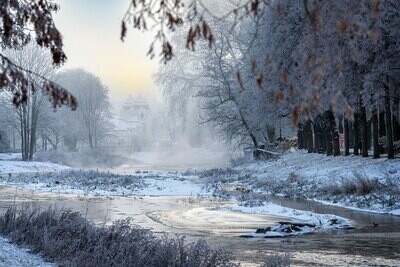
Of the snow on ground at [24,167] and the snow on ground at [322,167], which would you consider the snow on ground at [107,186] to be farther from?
the snow on ground at [24,167]

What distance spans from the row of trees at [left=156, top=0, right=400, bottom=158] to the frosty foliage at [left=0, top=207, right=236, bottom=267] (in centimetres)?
266

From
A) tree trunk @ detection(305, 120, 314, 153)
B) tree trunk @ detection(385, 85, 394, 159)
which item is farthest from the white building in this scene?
tree trunk @ detection(385, 85, 394, 159)

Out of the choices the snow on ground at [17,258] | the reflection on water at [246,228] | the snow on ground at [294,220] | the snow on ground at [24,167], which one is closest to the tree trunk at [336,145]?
the reflection on water at [246,228]

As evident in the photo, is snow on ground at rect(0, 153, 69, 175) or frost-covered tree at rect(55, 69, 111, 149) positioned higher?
frost-covered tree at rect(55, 69, 111, 149)

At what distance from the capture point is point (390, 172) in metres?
22.0

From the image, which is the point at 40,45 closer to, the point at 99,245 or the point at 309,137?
the point at 99,245

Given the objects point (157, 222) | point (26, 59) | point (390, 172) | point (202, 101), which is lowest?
point (157, 222)

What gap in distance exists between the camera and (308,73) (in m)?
6.09

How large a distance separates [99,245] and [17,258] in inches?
49.3

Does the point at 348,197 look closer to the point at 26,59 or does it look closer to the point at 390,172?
the point at 390,172

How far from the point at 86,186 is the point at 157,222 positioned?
15007 mm

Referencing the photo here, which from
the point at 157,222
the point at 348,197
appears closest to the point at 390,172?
the point at 348,197

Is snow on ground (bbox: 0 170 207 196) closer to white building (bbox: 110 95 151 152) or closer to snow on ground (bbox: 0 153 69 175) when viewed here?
snow on ground (bbox: 0 153 69 175)

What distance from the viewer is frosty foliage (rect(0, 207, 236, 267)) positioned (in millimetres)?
8570
